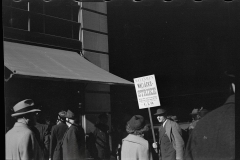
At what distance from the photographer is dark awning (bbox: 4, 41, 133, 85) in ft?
24.2

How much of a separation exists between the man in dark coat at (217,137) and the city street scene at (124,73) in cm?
2

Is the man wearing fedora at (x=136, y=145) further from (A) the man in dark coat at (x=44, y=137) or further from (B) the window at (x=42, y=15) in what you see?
(B) the window at (x=42, y=15)

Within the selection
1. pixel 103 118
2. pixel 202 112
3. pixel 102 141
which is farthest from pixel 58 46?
pixel 202 112

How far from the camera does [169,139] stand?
7.81 m

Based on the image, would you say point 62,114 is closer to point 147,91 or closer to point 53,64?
point 53,64

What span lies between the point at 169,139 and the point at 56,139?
209 centimetres

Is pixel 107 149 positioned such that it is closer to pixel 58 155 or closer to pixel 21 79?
pixel 58 155

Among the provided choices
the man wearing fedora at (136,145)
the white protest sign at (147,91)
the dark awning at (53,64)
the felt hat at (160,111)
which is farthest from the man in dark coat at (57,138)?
the felt hat at (160,111)

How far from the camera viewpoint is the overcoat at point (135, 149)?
21.7ft

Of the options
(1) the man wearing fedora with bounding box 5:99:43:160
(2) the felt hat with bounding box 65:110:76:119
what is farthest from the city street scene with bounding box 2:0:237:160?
(1) the man wearing fedora with bounding box 5:99:43:160

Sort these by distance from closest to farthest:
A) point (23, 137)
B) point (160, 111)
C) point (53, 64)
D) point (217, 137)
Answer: point (23, 137) → point (217, 137) → point (53, 64) → point (160, 111)

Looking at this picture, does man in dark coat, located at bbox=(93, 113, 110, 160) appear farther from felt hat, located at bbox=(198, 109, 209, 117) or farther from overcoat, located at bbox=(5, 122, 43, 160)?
felt hat, located at bbox=(198, 109, 209, 117)

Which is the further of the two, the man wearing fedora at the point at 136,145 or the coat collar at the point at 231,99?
the coat collar at the point at 231,99

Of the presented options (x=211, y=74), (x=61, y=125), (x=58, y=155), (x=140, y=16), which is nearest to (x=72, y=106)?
(x=61, y=125)
